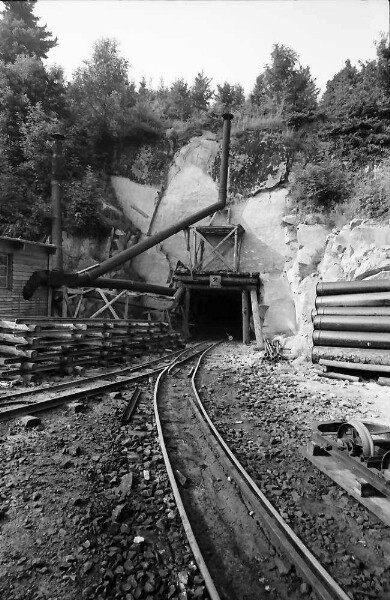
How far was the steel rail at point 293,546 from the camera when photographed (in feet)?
7.55

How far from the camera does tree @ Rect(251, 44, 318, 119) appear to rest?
786 inches

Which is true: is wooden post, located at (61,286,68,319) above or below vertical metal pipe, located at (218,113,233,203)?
below

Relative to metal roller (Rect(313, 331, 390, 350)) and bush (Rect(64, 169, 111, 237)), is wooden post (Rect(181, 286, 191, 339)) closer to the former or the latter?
bush (Rect(64, 169, 111, 237))

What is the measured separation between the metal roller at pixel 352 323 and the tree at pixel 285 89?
48.7 feet

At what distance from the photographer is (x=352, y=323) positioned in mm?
8828

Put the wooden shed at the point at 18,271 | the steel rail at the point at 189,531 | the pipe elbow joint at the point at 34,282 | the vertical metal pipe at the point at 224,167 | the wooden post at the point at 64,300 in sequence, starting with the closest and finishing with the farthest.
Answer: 1. the steel rail at the point at 189,531
2. the wooden shed at the point at 18,271
3. the pipe elbow joint at the point at 34,282
4. the wooden post at the point at 64,300
5. the vertical metal pipe at the point at 224,167

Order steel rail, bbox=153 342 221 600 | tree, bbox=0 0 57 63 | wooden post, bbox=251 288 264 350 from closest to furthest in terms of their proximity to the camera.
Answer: steel rail, bbox=153 342 221 600 → wooden post, bbox=251 288 264 350 → tree, bbox=0 0 57 63

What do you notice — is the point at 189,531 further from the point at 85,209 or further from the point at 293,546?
the point at 85,209

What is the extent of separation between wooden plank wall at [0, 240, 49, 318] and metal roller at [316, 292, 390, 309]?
10.9 meters

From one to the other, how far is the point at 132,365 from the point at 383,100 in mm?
17209

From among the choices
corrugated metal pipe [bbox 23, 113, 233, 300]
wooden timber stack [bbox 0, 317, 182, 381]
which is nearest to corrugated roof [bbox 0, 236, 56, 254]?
corrugated metal pipe [bbox 23, 113, 233, 300]

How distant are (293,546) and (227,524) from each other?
644mm

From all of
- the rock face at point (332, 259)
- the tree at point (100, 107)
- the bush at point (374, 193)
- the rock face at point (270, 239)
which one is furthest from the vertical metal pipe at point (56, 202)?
the bush at point (374, 193)

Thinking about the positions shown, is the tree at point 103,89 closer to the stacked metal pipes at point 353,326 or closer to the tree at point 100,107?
the tree at point 100,107
